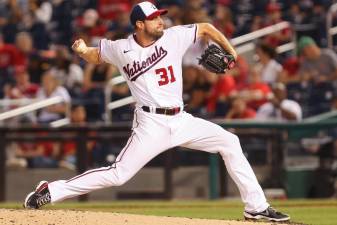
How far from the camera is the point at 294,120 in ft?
42.6

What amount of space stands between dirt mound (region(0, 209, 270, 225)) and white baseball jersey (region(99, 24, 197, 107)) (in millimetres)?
1027

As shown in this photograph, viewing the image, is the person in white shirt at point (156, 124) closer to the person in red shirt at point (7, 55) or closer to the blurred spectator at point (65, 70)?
the blurred spectator at point (65, 70)

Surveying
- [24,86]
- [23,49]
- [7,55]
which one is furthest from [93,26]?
[24,86]

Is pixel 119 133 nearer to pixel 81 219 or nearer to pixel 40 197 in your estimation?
pixel 40 197

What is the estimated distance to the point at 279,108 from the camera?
13.1 metres

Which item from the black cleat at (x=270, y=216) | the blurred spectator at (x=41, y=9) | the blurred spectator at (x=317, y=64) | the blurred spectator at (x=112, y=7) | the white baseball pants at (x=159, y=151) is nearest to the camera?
the white baseball pants at (x=159, y=151)

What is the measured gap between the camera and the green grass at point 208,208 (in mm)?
9867

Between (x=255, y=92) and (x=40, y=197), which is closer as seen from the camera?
(x=40, y=197)

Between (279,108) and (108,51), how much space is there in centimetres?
538

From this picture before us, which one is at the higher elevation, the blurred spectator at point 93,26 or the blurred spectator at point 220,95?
the blurred spectator at point 93,26

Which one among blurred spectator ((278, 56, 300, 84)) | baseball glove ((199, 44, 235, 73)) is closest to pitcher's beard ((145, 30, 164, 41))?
baseball glove ((199, 44, 235, 73))

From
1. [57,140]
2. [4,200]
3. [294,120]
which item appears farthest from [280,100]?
[4,200]

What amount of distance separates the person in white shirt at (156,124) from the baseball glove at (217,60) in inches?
4.4

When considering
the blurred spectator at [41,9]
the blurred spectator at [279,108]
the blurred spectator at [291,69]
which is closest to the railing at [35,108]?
the blurred spectator at [279,108]
